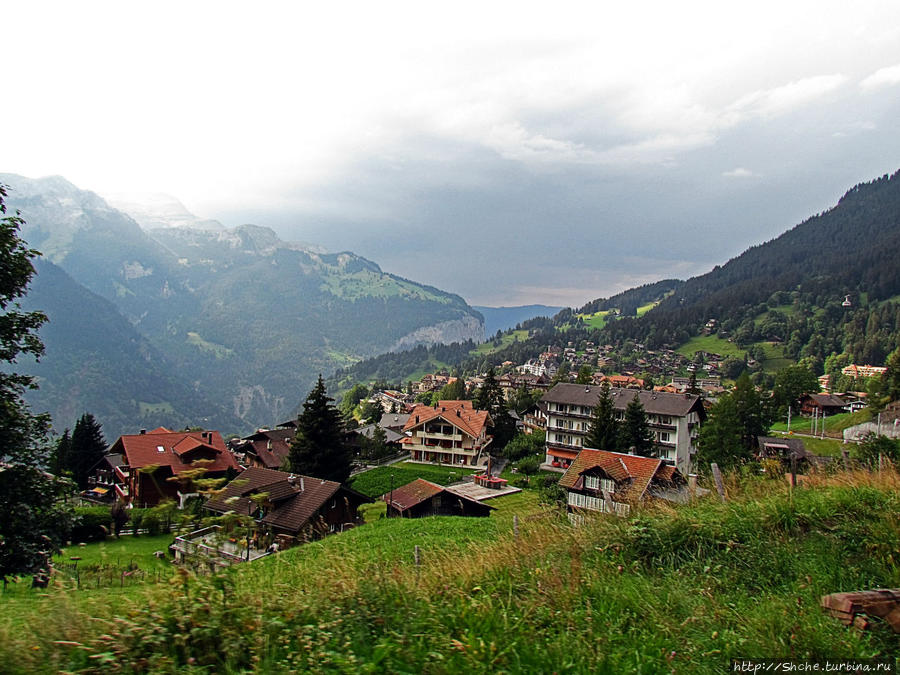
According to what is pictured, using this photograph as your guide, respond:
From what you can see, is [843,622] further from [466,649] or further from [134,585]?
[134,585]

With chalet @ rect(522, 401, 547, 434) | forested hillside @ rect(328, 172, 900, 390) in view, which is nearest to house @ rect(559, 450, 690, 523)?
chalet @ rect(522, 401, 547, 434)

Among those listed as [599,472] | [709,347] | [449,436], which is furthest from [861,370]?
[599,472]

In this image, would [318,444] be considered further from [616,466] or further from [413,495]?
[616,466]

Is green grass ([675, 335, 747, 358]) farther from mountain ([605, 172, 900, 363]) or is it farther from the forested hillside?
mountain ([605, 172, 900, 363])

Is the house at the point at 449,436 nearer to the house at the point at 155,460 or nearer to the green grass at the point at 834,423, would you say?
the house at the point at 155,460

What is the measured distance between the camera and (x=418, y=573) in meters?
5.57

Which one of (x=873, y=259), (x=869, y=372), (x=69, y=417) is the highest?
(x=873, y=259)

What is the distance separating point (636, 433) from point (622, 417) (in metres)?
9.57

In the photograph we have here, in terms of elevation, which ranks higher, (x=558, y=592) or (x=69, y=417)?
(x=558, y=592)

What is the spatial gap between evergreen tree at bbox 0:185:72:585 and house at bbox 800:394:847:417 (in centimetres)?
9427

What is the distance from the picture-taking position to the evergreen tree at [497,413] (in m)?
63.3

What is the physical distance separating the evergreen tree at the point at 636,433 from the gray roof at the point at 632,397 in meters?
4.14

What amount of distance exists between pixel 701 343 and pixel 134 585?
182967mm

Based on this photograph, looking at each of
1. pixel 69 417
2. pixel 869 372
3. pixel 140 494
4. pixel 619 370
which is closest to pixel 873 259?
pixel 869 372
